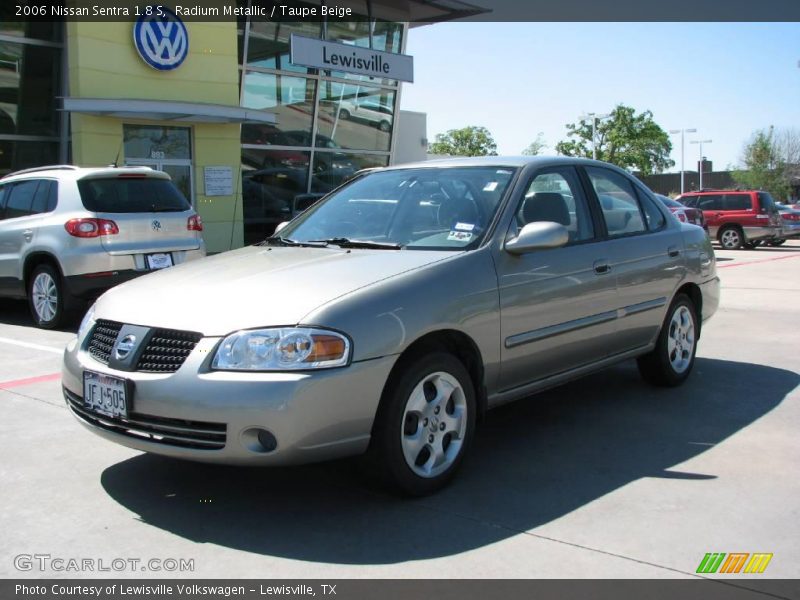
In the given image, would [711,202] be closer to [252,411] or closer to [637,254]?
[637,254]

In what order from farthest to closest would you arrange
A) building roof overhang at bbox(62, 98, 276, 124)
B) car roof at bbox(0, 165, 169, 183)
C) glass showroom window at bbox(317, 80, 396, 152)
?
glass showroom window at bbox(317, 80, 396, 152), building roof overhang at bbox(62, 98, 276, 124), car roof at bbox(0, 165, 169, 183)

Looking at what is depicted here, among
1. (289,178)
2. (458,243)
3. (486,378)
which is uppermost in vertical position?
(289,178)

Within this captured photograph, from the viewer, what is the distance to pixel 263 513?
153 inches

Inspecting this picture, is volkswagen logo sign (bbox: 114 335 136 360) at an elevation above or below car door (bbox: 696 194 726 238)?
below

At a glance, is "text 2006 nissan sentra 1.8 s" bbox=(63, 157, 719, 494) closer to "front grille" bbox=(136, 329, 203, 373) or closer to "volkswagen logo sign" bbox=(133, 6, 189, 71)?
"front grille" bbox=(136, 329, 203, 373)

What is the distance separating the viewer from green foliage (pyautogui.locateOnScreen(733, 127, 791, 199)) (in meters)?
Answer: 63.2

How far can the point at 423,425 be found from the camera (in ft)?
13.1

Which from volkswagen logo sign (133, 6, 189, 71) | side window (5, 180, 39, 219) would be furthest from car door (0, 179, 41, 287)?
volkswagen logo sign (133, 6, 189, 71)

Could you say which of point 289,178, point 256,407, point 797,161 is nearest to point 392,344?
point 256,407

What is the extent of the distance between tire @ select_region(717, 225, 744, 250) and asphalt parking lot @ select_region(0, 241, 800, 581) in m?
19.9

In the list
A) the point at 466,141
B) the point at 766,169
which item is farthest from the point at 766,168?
the point at 466,141

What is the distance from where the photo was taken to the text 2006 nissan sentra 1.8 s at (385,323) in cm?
360
